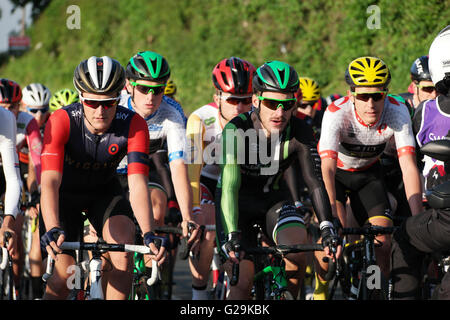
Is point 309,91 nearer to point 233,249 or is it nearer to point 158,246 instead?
point 233,249

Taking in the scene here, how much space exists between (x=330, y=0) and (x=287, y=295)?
20.0 meters

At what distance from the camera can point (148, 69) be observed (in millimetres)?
7281

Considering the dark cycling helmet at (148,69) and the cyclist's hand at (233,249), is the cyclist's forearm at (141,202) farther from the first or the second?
the dark cycling helmet at (148,69)

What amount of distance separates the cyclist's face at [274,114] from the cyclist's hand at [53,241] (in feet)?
6.39

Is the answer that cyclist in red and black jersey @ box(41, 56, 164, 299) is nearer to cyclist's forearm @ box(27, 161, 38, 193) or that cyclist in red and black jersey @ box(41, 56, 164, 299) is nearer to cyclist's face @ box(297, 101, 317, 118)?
cyclist's forearm @ box(27, 161, 38, 193)

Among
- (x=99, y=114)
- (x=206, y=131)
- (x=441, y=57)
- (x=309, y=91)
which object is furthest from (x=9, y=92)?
(x=441, y=57)

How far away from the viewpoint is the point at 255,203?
255 inches

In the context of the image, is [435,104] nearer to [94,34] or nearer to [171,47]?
[171,47]

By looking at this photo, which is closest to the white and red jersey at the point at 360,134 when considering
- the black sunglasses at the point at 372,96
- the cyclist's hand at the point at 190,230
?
the black sunglasses at the point at 372,96

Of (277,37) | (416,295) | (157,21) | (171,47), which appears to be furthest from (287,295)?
(157,21)

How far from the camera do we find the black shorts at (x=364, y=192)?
294 inches

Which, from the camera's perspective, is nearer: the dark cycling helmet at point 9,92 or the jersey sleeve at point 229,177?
the jersey sleeve at point 229,177

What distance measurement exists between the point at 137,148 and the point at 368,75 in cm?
239
